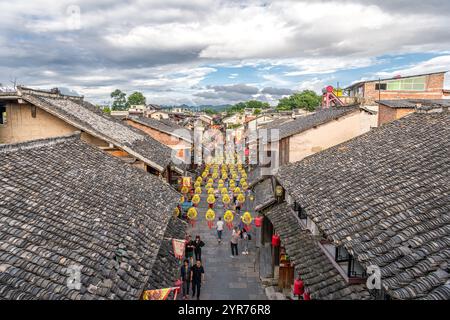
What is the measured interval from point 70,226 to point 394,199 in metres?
7.99

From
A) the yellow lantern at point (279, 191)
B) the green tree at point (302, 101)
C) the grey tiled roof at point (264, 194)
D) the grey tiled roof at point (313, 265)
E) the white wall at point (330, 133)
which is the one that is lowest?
the grey tiled roof at point (264, 194)

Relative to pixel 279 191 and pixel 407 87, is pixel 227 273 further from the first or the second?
pixel 407 87

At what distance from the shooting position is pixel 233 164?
5019 cm

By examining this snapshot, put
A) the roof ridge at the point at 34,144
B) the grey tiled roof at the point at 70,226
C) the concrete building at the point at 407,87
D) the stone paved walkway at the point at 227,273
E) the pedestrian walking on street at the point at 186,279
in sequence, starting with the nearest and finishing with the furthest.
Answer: the grey tiled roof at the point at 70,226
the roof ridge at the point at 34,144
the pedestrian walking on street at the point at 186,279
the stone paved walkway at the point at 227,273
the concrete building at the point at 407,87

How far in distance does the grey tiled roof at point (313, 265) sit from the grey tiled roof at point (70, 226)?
440 centimetres

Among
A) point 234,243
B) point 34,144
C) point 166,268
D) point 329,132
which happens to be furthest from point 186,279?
point 329,132

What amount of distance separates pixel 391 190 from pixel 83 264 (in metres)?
7.72

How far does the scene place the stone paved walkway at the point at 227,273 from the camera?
16906mm

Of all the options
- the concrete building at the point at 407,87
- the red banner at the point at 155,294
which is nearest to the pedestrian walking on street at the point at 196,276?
the red banner at the point at 155,294

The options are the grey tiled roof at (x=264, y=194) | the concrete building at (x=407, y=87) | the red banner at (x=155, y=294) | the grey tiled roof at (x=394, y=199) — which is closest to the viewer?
the grey tiled roof at (x=394, y=199)

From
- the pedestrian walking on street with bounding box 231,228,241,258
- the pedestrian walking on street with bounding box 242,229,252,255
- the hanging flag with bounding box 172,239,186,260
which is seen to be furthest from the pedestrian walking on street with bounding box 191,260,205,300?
the pedestrian walking on street with bounding box 242,229,252,255

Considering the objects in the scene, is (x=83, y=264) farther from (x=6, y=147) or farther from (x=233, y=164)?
(x=233, y=164)

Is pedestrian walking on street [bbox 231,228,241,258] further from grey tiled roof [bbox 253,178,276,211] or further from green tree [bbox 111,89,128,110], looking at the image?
green tree [bbox 111,89,128,110]

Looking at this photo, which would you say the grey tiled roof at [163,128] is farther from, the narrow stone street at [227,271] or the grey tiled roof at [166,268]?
the grey tiled roof at [166,268]
